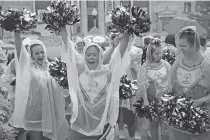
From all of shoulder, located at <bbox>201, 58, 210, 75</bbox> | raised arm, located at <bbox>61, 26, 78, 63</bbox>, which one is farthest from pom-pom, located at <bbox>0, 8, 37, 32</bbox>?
shoulder, located at <bbox>201, 58, 210, 75</bbox>

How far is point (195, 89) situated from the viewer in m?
4.02

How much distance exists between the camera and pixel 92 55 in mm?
4547

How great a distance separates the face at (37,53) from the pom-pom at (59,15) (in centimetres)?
73

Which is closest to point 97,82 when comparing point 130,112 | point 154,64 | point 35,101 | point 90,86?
point 90,86

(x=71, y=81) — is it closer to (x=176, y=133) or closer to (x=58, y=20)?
(x=58, y=20)

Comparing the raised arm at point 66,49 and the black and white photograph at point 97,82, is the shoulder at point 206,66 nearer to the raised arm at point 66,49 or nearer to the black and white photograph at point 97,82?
the black and white photograph at point 97,82

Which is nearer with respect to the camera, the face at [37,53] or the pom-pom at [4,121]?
the pom-pom at [4,121]

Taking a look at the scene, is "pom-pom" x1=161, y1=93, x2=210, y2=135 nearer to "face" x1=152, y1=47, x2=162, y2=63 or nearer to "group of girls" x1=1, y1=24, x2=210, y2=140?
"group of girls" x1=1, y1=24, x2=210, y2=140

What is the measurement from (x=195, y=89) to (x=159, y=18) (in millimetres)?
33460

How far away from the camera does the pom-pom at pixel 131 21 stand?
4246 mm

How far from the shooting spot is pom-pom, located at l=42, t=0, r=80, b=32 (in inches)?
174

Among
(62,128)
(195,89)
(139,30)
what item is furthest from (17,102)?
(195,89)

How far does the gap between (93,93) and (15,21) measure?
1419 millimetres

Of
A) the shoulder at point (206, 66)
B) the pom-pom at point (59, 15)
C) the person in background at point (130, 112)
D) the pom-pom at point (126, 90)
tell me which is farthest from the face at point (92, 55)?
the person in background at point (130, 112)
